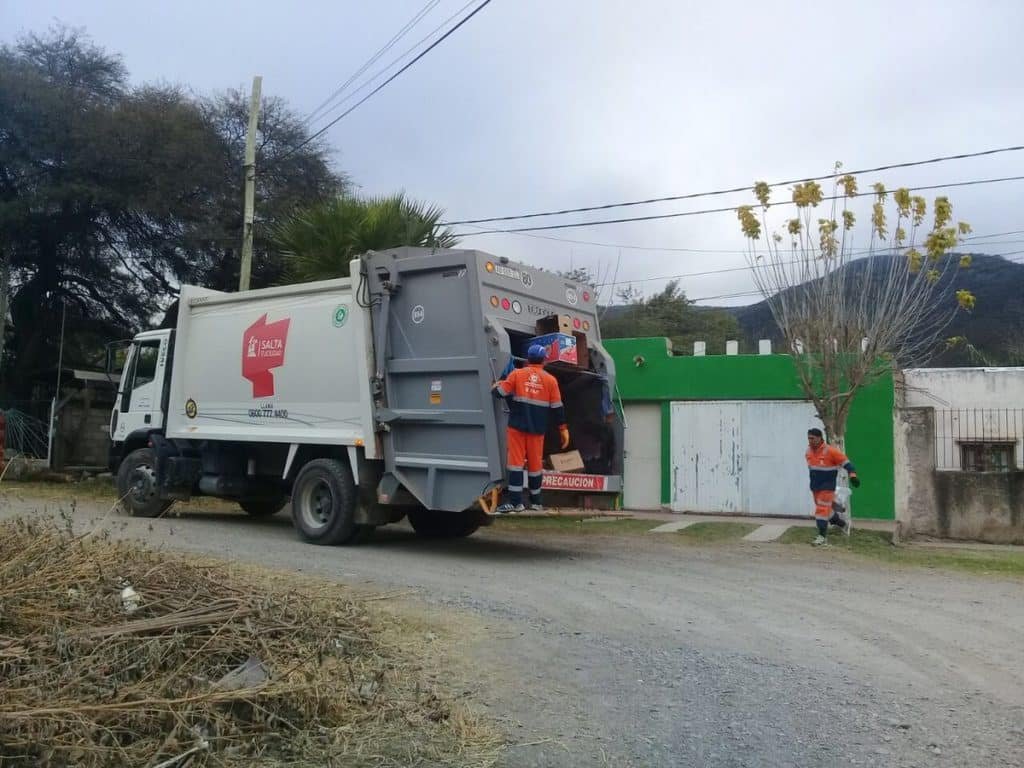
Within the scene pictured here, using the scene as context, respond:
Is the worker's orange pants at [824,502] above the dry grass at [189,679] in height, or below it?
above

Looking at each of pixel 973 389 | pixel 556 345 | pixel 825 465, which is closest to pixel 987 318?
pixel 973 389

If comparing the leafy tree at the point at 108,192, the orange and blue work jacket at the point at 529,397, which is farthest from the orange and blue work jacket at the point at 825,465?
the leafy tree at the point at 108,192

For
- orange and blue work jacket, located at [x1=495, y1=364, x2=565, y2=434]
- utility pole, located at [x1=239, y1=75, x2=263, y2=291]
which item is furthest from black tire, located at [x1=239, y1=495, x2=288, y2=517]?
orange and blue work jacket, located at [x1=495, y1=364, x2=565, y2=434]

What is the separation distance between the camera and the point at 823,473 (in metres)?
11.5

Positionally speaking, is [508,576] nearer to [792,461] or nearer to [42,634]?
[42,634]

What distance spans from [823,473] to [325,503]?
6.21m

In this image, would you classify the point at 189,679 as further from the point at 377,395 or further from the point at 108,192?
the point at 108,192

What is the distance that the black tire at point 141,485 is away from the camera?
40.5ft

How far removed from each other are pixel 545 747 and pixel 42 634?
233 centimetres

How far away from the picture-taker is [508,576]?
8477mm

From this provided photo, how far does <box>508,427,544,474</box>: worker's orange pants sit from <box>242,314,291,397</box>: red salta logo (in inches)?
138

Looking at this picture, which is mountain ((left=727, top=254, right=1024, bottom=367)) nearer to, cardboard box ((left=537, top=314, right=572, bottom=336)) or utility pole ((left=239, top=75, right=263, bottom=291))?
utility pole ((left=239, top=75, right=263, bottom=291))

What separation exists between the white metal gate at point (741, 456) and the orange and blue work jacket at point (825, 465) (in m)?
3.81

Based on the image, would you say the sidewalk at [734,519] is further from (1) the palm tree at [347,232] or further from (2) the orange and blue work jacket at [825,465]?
(1) the palm tree at [347,232]
